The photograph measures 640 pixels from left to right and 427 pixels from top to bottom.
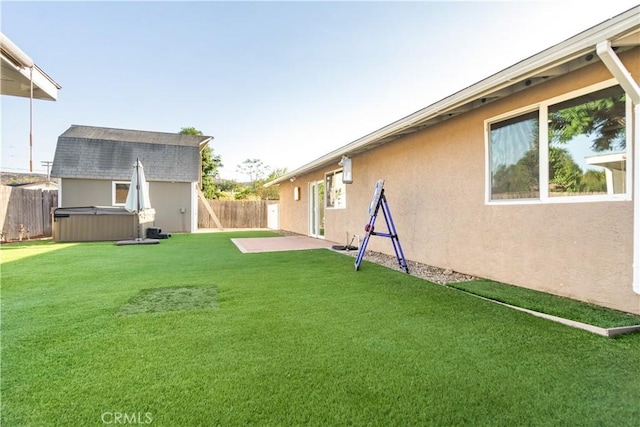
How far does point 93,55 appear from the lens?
1033 centimetres

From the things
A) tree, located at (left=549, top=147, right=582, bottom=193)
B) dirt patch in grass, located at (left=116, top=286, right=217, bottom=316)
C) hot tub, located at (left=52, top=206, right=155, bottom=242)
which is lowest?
dirt patch in grass, located at (left=116, top=286, right=217, bottom=316)

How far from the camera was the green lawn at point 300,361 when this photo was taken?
1728 millimetres

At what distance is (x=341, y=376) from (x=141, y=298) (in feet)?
9.83

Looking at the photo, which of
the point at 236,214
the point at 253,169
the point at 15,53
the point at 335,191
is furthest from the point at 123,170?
the point at 253,169

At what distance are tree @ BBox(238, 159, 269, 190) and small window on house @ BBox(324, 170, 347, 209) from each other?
1062 inches

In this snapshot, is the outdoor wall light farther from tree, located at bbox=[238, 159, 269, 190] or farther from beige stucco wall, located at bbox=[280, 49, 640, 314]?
tree, located at bbox=[238, 159, 269, 190]

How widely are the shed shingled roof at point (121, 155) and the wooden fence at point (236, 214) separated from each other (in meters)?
3.18

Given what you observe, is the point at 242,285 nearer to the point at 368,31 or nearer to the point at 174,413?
the point at 174,413

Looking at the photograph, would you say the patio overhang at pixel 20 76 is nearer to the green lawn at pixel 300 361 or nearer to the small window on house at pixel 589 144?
the green lawn at pixel 300 361

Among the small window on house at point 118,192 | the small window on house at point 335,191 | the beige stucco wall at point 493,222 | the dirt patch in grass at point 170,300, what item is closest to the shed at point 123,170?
the small window on house at point 118,192

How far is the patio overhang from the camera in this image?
9.32 feet

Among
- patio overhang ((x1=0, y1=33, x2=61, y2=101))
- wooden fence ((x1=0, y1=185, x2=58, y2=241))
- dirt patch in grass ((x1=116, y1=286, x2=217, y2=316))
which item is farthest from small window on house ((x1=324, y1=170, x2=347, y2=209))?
wooden fence ((x1=0, y1=185, x2=58, y2=241))

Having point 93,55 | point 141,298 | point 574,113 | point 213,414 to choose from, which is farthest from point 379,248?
point 93,55

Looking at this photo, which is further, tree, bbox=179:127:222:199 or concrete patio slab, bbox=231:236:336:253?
tree, bbox=179:127:222:199
